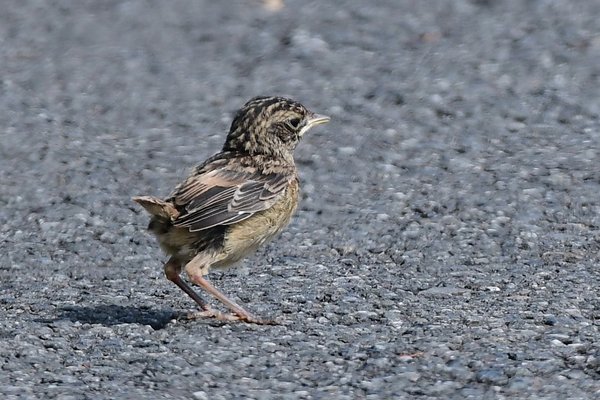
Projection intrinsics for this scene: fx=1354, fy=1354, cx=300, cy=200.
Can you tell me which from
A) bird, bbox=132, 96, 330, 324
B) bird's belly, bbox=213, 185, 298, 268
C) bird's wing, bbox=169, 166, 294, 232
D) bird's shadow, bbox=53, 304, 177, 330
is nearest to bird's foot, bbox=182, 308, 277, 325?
bird, bbox=132, 96, 330, 324

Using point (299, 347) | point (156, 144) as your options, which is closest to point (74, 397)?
point (299, 347)

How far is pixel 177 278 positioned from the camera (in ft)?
26.2

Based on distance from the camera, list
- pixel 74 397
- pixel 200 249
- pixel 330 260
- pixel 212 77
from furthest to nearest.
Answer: pixel 212 77 < pixel 330 260 < pixel 200 249 < pixel 74 397

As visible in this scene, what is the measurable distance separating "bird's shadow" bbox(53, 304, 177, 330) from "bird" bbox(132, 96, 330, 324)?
211 mm

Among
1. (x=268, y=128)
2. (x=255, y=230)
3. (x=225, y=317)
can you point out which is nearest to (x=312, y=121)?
(x=268, y=128)

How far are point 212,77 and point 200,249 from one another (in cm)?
513

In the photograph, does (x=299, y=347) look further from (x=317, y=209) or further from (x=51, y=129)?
(x=51, y=129)

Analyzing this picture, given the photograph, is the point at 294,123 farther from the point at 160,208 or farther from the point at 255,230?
the point at 160,208

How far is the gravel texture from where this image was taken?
6.93 metres

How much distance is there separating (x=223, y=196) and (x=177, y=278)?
0.57 metres

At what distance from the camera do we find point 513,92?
471 inches

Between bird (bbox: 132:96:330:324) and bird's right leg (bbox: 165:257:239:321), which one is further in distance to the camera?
bird's right leg (bbox: 165:257:239:321)

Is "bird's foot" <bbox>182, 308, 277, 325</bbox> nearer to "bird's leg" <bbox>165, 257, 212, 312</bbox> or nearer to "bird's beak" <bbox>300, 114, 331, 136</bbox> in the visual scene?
"bird's leg" <bbox>165, 257, 212, 312</bbox>

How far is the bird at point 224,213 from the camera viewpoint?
7.71 m
